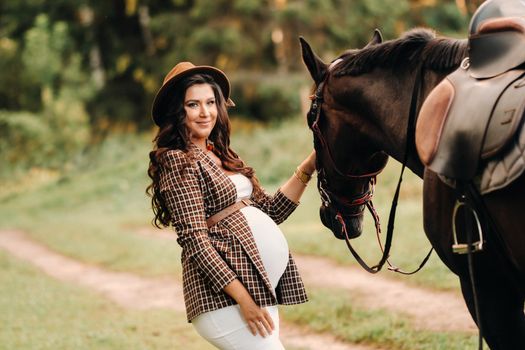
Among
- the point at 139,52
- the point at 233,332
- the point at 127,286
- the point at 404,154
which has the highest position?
the point at 139,52

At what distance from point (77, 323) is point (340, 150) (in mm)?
4596

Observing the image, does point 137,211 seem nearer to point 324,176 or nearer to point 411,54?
point 324,176

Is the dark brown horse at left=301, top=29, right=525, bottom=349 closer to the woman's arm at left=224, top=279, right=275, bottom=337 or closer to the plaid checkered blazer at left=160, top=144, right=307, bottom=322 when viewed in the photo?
the plaid checkered blazer at left=160, top=144, right=307, bottom=322

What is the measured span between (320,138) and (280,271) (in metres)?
0.64

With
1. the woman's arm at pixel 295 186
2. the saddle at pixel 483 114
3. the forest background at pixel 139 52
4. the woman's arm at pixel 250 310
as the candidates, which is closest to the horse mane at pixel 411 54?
the saddle at pixel 483 114

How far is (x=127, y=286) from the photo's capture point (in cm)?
881

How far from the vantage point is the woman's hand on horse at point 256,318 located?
2889mm

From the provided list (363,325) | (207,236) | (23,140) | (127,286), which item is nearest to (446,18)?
(23,140)

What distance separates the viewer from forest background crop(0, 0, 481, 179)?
21.6 metres

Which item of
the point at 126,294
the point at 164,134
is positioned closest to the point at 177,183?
the point at 164,134

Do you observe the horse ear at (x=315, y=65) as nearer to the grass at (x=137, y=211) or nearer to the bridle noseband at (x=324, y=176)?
the bridle noseband at (x=324, y=176)

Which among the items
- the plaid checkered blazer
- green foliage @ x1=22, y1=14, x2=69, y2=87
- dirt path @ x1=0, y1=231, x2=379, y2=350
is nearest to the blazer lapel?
the plaid checkered blazer

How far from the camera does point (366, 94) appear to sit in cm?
295

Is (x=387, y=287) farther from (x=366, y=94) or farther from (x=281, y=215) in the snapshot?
(x=366, y=94)
